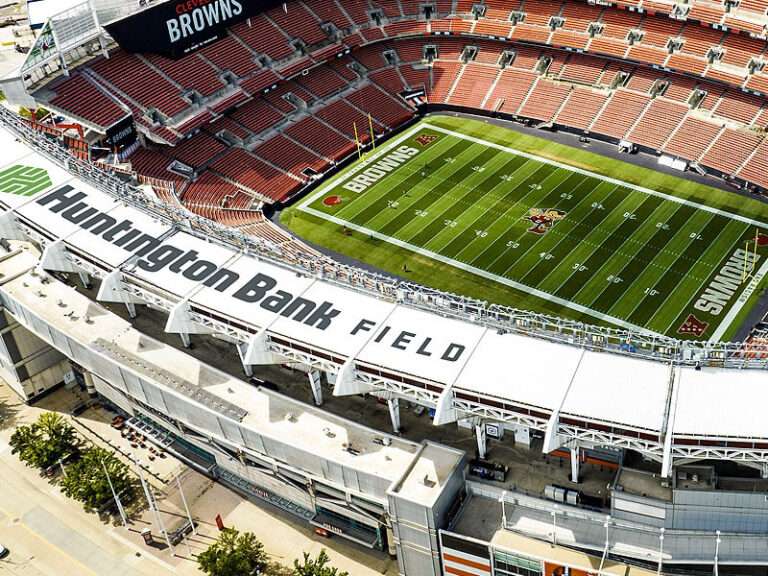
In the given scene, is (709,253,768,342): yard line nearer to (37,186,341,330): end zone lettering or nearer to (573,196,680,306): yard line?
(573,196,680,306): yard line

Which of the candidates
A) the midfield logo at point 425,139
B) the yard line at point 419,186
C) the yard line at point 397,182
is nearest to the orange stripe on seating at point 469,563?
the yard line at point 419,186

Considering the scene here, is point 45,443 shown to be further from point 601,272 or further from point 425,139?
point 425,139

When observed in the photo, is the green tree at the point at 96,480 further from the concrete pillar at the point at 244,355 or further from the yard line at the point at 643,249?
the yard line at the point at 643,249

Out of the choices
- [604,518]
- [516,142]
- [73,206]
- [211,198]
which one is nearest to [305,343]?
[604,518]

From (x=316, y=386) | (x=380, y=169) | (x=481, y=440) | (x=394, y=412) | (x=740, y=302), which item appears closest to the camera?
(x=481, y=440)

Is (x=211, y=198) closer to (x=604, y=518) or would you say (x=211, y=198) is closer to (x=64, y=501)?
(x=64, y=501)

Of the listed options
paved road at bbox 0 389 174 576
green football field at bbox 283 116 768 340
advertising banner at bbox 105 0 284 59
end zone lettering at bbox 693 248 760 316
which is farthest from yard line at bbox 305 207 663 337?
paved road at bbox 0 389 174 576

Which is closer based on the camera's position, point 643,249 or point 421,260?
point 643,249

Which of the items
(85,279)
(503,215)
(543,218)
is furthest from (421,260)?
(85,279)
